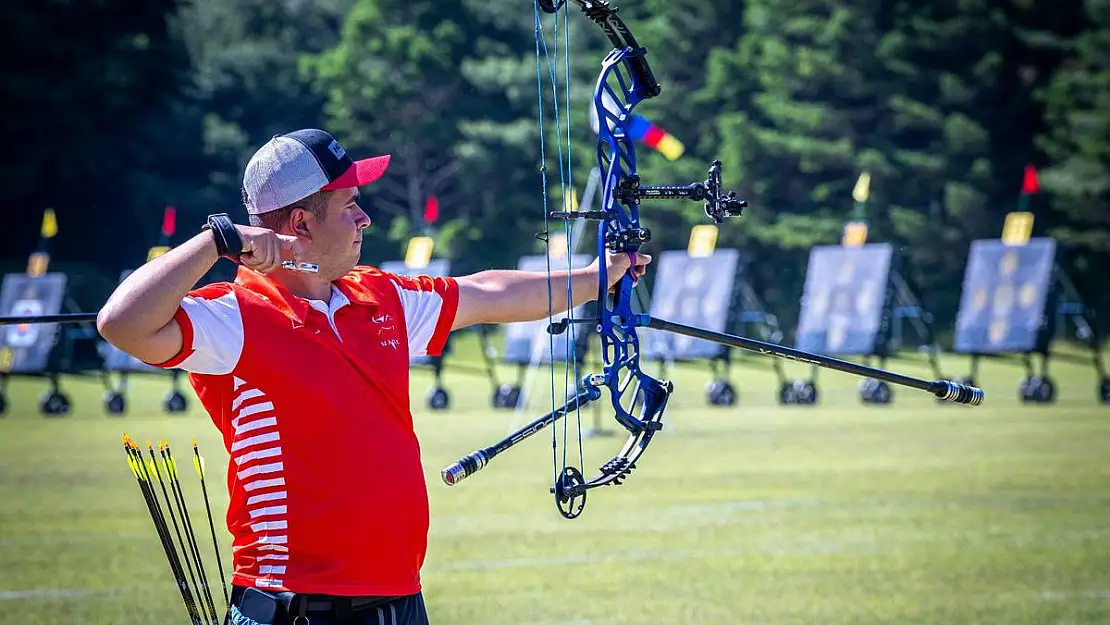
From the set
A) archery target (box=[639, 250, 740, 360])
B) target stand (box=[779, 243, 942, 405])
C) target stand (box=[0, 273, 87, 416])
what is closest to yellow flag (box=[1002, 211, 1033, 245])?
target stand (box=[779, 243, 942, 405])

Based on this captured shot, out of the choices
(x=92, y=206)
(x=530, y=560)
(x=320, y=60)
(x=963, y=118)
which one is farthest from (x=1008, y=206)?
(x=530, y=560)

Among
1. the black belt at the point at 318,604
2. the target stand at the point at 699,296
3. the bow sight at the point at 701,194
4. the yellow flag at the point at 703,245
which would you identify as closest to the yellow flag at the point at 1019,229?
the target stand at the point at 699,296

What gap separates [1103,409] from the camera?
63.0 ft

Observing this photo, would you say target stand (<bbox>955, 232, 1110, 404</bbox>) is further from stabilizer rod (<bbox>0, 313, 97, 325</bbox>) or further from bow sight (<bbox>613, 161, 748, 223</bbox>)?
stabilizer rod (<bbox>0, 313, 97, 325</bbox>)

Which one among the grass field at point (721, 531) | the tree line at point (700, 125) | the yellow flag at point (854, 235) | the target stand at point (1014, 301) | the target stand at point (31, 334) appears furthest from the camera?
the tree line at point (700, 125)

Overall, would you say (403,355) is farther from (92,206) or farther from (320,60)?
(320,60)

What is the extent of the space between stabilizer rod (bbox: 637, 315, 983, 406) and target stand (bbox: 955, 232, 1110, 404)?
56.7 ft

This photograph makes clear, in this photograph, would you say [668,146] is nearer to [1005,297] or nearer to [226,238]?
[226,238]

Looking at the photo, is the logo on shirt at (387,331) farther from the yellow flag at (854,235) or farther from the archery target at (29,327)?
the yellow flag at (854,235)

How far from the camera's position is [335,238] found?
341 cm

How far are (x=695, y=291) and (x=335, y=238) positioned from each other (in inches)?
878

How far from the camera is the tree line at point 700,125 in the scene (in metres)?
43.9

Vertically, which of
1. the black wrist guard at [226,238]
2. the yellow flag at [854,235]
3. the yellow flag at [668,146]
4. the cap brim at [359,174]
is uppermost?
the yellow flag at [854,235]

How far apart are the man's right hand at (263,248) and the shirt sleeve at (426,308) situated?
0.42 metres
